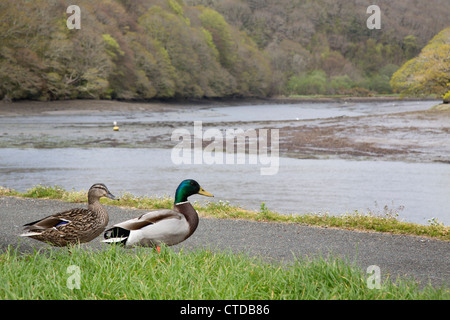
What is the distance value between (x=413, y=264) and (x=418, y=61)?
55.5m

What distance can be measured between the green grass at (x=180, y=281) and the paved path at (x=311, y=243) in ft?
4.10

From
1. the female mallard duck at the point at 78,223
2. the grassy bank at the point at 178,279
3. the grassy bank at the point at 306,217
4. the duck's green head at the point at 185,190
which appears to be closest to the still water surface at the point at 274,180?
the grassy bank at the point at 306,217

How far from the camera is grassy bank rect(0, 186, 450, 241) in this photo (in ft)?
29.5

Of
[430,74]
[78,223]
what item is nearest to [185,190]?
[78,223]

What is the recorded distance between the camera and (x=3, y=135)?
32.8 m

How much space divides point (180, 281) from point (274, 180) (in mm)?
12551

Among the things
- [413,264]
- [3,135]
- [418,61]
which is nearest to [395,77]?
[418,61]

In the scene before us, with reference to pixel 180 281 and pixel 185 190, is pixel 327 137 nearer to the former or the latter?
pixel 185 190

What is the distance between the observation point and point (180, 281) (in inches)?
198

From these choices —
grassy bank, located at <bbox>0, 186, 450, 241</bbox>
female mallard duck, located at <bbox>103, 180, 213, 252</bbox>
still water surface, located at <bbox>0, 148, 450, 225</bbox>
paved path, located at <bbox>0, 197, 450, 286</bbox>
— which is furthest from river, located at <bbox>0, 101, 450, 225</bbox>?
female mallard duck, located at <bbox>103, 180, 213, 252</bbox>

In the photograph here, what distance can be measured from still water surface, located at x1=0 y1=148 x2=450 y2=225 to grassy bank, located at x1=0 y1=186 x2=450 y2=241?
7.04ft

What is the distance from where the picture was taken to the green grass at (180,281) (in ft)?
15.6

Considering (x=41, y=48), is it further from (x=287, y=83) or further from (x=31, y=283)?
(x=287, y=83)

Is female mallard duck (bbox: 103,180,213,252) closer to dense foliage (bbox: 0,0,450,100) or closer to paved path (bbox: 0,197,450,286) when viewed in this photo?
paved path (bbox: 0,197,450,286)
